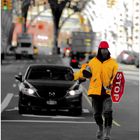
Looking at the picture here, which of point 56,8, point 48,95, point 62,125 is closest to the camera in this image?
point 62,125

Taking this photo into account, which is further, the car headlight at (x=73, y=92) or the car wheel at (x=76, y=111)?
the car wheel at (x=76, y=111)

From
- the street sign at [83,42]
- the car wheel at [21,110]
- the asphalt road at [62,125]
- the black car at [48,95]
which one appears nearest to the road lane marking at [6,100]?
the asphalt road at [62,125]

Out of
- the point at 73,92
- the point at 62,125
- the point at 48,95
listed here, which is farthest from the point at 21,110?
the point at 62,125

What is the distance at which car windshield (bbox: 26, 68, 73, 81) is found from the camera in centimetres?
1869

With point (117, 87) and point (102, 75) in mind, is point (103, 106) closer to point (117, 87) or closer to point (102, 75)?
point (117, 87)

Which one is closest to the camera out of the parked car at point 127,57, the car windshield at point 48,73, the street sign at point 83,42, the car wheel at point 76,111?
the car wheel at point 76,111

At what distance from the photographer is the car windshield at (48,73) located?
18.7 metres

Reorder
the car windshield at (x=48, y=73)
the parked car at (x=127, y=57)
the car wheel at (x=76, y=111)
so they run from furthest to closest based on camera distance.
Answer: the parked car at (x=127, y=57) < the car windshield at (x=48, y=73) < the car wheel at (x=76, y=111)

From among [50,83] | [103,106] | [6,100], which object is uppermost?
[103,106]

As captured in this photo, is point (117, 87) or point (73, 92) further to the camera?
A: point (73, 92)

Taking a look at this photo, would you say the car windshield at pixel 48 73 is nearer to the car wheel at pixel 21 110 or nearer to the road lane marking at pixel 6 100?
the car wheel at pixel 21 110

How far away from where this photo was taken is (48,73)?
18.9 meters

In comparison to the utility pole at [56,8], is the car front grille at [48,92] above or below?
below

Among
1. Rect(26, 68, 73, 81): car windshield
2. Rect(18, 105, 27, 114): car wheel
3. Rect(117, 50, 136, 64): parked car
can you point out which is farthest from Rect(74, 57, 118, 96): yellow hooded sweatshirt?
Rect(117, 50, 136, 64): parked car
